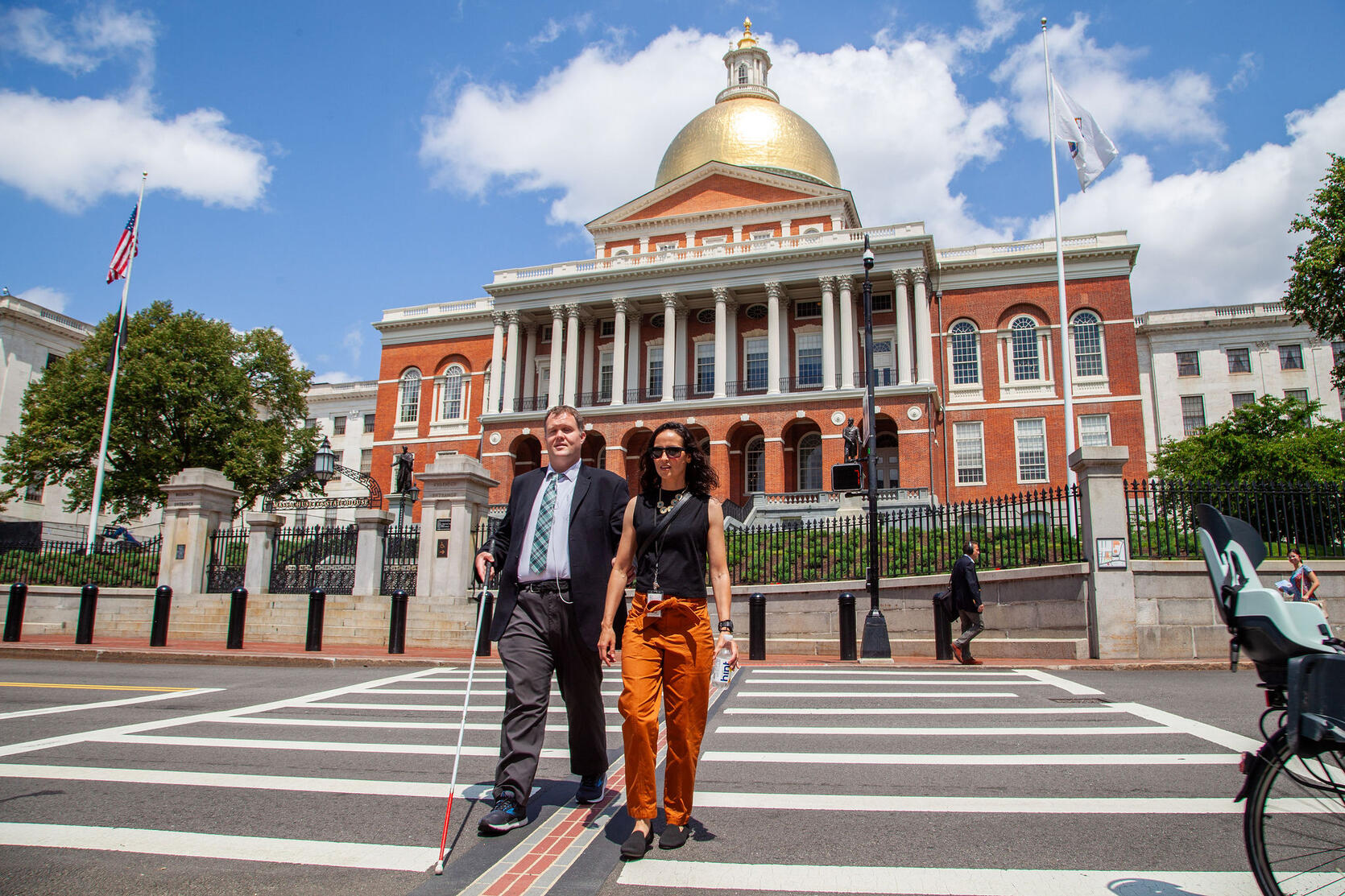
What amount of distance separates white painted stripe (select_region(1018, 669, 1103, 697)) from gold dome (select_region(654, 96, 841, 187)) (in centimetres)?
4144

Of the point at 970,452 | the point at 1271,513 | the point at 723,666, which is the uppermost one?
the point at 970,452

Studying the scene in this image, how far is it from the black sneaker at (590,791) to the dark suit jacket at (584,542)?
75cm

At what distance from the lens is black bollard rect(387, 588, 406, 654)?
14070mm

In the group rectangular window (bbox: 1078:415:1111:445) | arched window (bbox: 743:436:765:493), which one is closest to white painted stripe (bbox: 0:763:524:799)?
arched window (bbox: 743:436:765:493)

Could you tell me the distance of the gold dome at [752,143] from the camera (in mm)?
49719

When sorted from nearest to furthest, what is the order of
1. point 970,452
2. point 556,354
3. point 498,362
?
point 970,452 → point 556,354 → point 498,362

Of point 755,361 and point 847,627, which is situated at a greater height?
point 755,361

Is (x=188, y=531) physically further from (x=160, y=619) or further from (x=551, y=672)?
(x=551, y=672)

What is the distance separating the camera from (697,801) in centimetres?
461

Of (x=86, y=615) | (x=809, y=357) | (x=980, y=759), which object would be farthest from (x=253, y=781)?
(x=809, y=357)

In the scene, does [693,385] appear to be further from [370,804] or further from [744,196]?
[370,804]

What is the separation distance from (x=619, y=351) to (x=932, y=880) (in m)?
41.3

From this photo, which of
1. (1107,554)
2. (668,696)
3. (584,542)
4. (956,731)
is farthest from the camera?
(1107,554)

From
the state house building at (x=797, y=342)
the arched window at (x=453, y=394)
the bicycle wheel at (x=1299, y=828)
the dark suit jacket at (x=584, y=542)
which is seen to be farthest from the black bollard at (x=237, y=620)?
the arched window at (x=453, y=394)
